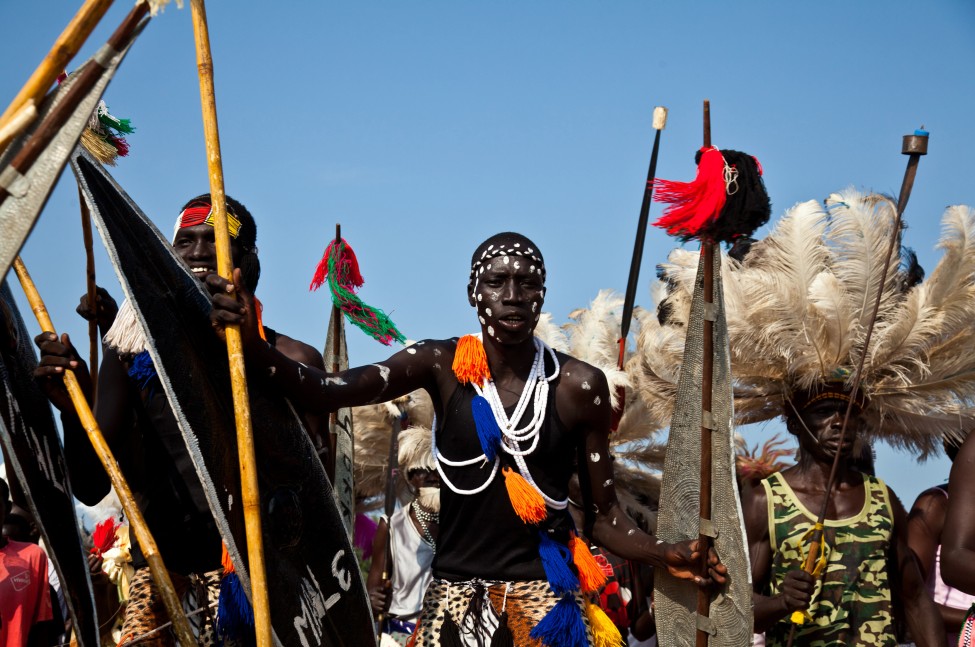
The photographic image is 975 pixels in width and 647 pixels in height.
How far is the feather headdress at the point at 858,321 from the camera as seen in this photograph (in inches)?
285

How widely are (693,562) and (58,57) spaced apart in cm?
335

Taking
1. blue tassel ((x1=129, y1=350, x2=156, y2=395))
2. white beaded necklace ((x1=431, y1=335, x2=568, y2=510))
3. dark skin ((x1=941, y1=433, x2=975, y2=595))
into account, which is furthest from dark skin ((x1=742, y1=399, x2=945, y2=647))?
blue tassel ((x1=129, y1=350, x2=156, y2=395))

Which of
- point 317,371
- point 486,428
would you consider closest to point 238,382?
point 317,371

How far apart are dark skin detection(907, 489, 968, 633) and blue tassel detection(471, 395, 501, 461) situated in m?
2.80

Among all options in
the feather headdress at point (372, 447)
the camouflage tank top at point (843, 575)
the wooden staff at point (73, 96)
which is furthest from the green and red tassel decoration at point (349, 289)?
the feather headdress at point (372, 447)

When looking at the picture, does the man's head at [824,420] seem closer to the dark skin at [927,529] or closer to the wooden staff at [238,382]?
the dark skin at [927,529]

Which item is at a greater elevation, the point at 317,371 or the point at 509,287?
the point at 509,287

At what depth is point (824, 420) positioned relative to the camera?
6969mm

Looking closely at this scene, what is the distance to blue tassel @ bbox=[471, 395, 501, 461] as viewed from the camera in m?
5.33

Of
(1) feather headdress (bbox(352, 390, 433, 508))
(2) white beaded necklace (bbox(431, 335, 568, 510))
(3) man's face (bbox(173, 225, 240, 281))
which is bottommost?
(1) feather headdress (bbox(352, 390, 433, 508))

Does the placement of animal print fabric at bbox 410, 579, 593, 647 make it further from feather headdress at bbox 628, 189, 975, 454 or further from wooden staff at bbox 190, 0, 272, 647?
feather headdress at bbox 628, 189, 975, 454

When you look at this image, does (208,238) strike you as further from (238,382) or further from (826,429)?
(826,429)

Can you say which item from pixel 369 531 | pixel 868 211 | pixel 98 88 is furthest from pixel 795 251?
pixel 369 531

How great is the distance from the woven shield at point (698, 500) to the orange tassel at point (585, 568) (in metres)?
0.47
